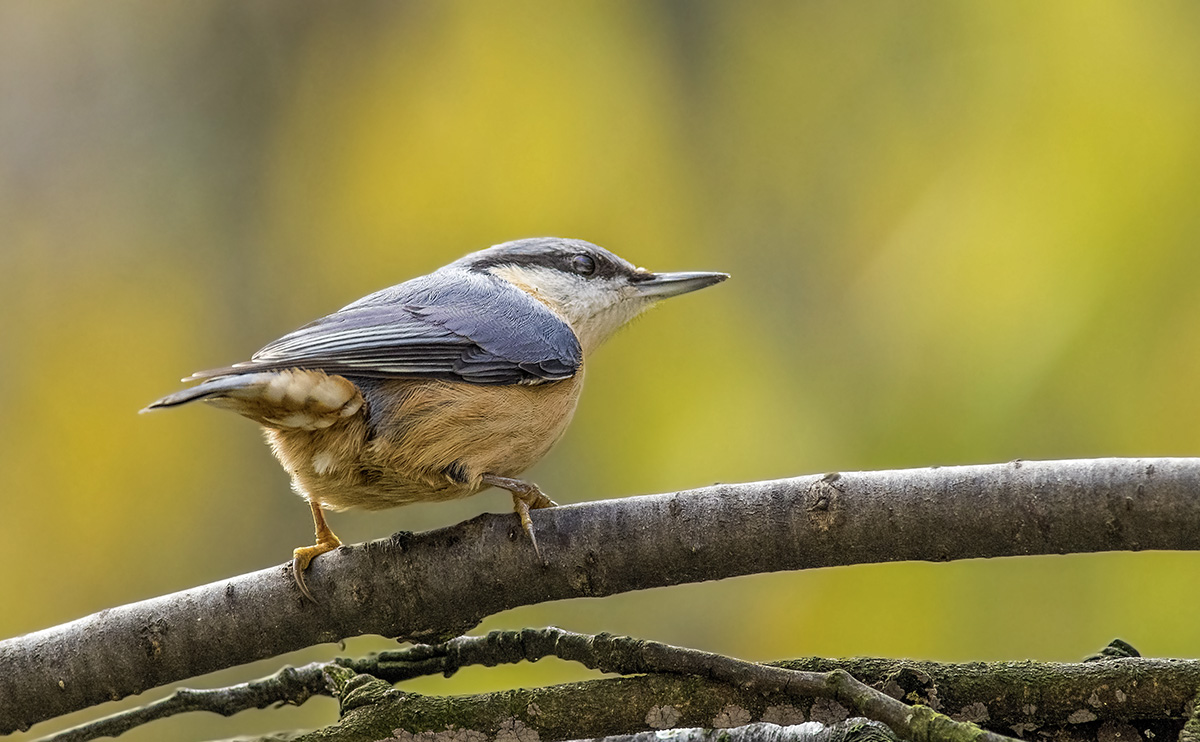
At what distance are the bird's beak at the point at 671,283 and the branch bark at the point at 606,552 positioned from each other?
1.46m

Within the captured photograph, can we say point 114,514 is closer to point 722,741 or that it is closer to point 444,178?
point 444,178

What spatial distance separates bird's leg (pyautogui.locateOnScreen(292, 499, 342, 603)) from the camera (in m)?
2.13

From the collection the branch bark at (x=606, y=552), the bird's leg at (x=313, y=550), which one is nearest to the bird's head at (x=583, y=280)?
the bird's leg at (x=313, y=550)

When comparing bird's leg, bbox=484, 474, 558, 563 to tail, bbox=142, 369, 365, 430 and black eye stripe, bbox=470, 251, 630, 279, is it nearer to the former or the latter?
tail, bbox=142, 369, 365, 430

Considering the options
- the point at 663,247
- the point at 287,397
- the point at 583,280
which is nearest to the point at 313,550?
the point at 287,397

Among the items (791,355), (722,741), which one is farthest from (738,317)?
(722,741)

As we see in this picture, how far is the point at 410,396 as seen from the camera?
8.70 ft

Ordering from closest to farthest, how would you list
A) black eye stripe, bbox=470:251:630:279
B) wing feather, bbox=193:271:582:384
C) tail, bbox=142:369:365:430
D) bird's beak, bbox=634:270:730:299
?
tail, bbox=142:369:365:430
wing feather, bbox=193:271:582:384
bird's beak, bbox=634:270:730:299
black eye stripe, bbox=470:251:630:279

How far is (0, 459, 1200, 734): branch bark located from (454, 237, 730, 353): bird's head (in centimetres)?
136

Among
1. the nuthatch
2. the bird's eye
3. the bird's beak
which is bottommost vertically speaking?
the nuthatch

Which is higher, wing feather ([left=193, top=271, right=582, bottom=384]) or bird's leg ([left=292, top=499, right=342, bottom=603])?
wing feather ([left=193, top=271, right=582, bottom=384])

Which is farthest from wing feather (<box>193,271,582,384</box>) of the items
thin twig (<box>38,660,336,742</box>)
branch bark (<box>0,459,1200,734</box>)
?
thin twig (<box>38,660,336,742</box>)

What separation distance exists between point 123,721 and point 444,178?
3.45 metres

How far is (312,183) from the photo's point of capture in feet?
18.2
